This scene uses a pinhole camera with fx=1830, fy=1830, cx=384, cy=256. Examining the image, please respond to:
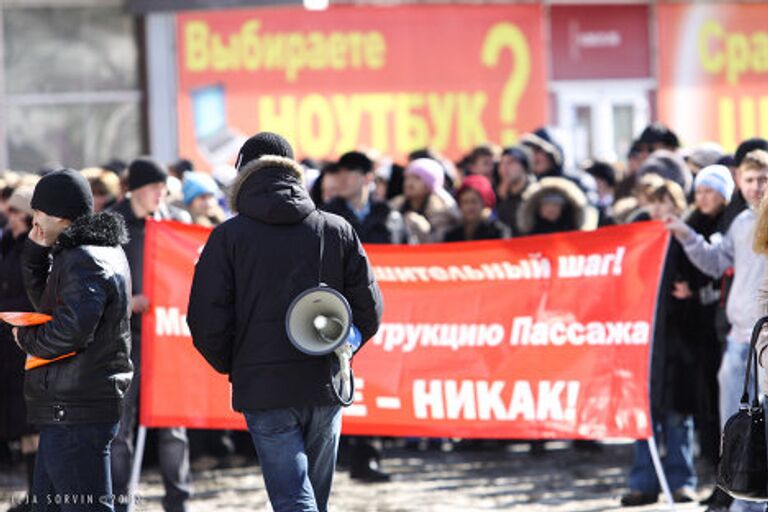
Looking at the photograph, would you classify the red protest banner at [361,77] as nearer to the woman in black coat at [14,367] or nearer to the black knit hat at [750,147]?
the woman in black coat at [14,367]

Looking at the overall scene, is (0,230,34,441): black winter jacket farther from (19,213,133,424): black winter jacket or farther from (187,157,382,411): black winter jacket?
(187,157,382,411): black winter jacket

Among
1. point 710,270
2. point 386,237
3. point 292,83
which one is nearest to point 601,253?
point 710,270

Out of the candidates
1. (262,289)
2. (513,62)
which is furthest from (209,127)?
(262,289)

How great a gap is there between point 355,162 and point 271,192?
4740 millimetres

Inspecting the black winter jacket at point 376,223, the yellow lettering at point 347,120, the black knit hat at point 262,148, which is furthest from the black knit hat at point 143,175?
the yellow lettering at point 347,120

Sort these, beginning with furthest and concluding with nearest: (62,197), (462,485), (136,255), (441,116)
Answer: (441,116) → (462,485) → (136,255) → (62,197)

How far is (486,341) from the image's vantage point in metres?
10.3

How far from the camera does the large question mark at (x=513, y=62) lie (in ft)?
78.5

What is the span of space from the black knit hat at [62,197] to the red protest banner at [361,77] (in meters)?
14.0

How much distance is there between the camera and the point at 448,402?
33.9ft

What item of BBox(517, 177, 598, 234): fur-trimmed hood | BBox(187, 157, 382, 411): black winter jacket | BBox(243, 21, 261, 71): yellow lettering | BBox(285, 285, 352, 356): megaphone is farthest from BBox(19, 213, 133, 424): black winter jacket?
BBox(243, 21, 261, 71): yellow lettering

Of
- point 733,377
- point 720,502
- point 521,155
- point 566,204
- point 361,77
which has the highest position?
point 361,77

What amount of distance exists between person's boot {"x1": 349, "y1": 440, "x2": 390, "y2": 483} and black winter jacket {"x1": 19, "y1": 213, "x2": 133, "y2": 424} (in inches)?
175

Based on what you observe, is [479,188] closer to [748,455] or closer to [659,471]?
[659,471]
